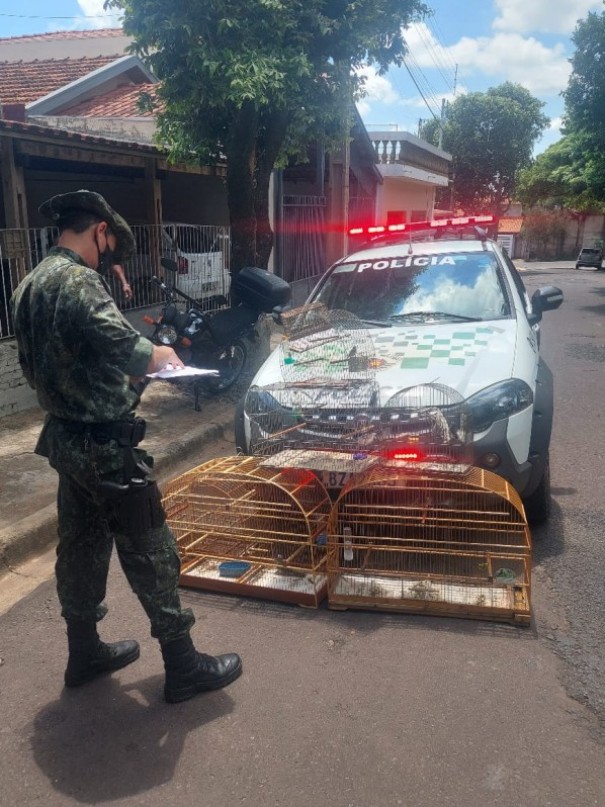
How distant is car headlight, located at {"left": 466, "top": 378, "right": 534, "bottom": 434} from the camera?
369 cm

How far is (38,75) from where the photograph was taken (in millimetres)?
14820

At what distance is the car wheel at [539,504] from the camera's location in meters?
4.08

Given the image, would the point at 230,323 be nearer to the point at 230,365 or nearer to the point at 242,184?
the point at 230,365

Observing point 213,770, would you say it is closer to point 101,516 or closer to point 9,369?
point 101,516

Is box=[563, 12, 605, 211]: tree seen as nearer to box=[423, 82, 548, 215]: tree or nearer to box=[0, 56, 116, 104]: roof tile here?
box=[0, 56, 116, 104]: roof tile

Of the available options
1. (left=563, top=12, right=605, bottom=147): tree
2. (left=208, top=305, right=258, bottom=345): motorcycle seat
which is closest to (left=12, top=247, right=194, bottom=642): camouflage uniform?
(left=208, top=305, right=258, bottom=345): motorcycle seat

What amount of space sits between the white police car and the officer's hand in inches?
56.4

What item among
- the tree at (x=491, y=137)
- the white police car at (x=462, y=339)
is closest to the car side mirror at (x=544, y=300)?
the white police car at (x=462, y=339)

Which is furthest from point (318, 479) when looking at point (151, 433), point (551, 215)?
point (551, 215)

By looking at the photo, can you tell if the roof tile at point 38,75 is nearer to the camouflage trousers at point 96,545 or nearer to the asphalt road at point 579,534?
the asphalt road at point 579,534

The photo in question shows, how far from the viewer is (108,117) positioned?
13.1 meters

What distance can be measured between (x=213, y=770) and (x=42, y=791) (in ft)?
1.86

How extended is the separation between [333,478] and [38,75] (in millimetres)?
14658

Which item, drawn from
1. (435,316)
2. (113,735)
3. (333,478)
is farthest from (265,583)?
(435,316)
